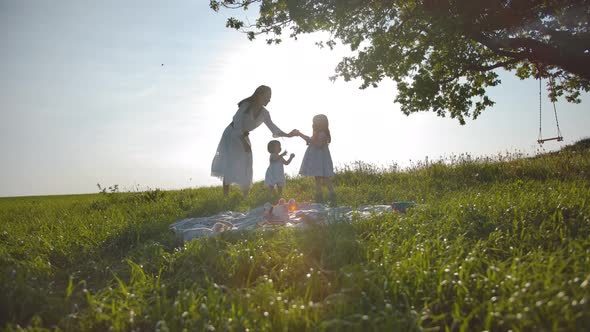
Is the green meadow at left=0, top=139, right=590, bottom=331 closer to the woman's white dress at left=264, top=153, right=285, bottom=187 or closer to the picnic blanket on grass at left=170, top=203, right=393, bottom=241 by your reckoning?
the picnic blanket on grass at left=170, top=203, right=393, bottom=241

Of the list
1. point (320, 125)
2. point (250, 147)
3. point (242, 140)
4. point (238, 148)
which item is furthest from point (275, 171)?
point (320, 125)

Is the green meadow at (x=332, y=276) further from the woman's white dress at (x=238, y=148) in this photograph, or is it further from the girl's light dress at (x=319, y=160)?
the girl's light dress at (x=319, y=160)

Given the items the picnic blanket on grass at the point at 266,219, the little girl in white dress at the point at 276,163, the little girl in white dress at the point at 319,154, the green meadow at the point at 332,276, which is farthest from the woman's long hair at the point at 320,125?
the green meadow at the point at 332,276

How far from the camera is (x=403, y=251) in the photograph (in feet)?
13.0

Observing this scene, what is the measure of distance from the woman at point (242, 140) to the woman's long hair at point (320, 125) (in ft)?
1.76

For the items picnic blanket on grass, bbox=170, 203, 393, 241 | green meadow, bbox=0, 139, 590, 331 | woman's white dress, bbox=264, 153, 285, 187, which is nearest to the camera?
green meadow, bbox=0, 139, 590, 331

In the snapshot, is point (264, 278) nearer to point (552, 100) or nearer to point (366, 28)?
point (366, 28)

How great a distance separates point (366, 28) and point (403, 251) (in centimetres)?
980

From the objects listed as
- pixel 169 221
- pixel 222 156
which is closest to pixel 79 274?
pixel 169 221

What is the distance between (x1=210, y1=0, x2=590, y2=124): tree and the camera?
11000 mm

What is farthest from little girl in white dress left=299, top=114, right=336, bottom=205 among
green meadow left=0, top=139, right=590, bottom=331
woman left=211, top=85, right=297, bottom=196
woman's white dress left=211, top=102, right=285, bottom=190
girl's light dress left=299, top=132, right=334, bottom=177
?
green meadow left=0, top=139, right=590, bottom=331

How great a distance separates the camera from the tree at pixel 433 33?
11.0 m

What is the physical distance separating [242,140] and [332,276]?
6.72 meters

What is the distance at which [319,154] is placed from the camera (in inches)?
395
